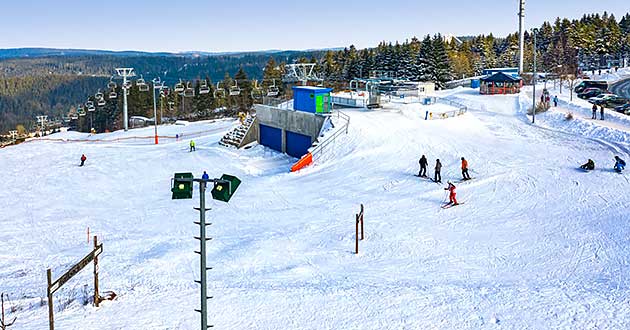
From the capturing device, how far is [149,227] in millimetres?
18859

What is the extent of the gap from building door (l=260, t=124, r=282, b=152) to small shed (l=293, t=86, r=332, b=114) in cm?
282

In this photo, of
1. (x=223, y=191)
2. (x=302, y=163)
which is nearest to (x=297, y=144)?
(x=302, y=163)

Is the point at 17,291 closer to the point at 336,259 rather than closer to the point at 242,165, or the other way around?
the point at 336,259

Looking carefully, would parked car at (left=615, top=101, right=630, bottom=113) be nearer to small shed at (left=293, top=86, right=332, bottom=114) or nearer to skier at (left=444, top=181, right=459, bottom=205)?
small shed at (left=293, top=86, right=332, bottom=114)

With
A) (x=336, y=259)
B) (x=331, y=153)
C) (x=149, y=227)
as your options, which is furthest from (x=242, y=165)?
(x=336, y=259)

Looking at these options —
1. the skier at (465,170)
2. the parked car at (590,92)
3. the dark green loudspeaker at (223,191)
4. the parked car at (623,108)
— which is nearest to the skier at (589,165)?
the skier at (465,170)

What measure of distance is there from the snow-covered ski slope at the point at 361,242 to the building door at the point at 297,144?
2.71 m

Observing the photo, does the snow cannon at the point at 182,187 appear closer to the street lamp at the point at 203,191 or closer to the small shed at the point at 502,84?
the street lamp at the point at 203,191

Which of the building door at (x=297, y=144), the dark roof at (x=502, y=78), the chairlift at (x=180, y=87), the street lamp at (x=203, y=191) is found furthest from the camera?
the dark roof at (x=502, y=78)

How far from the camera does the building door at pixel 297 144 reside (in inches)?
1312

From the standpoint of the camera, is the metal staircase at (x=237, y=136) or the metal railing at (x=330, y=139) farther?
the metal staircase at (x=237, y=136)

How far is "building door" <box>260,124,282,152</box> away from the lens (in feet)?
119

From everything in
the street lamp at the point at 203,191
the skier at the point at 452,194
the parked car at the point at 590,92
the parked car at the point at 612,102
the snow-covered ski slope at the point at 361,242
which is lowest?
the snow-covered ski slope at the point at 361,242

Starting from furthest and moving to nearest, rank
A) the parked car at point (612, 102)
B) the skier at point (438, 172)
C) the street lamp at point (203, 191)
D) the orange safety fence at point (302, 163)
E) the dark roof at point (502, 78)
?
the dark roof at point (502, 78) < the parked car at point (612, 102) < the orange safety fence at point (302, 163) < the skier at point (438, 172) < the street lamp at point (203, 191)
